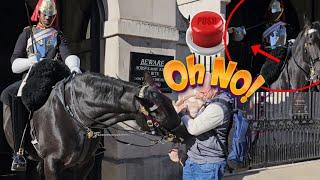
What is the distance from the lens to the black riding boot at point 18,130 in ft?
18.8

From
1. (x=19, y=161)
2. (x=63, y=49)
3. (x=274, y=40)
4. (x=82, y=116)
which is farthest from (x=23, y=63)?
(x=274, y=40)

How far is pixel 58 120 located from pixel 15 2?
694cm

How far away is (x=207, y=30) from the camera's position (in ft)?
19.6

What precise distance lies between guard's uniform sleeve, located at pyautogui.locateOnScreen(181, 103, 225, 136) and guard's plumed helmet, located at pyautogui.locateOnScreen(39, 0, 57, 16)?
2.49 meters

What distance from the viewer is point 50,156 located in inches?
208

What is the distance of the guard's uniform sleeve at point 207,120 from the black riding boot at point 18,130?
216 cm

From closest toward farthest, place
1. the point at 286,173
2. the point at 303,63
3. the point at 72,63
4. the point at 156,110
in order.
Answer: the point at 156,110 → the point at 72,63 → the point at 303,63 → the point at 286,173

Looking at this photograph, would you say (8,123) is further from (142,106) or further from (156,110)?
(156,110)

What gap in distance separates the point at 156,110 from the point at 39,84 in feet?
5.46

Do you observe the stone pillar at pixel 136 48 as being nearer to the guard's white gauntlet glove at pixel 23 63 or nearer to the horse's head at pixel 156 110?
the guard's white gauntlet glove at pixel 23 63

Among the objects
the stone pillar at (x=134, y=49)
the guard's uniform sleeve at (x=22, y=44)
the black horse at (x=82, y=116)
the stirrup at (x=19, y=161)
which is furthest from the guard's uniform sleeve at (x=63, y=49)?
the stone pillar at (x=134, y=49)

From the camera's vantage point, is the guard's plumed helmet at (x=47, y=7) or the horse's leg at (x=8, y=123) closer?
the guard's plumed helmet at (x=47, y=7)

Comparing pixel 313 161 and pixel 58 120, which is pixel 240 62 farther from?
pixel 58 120

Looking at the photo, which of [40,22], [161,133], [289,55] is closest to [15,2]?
[40,22]
